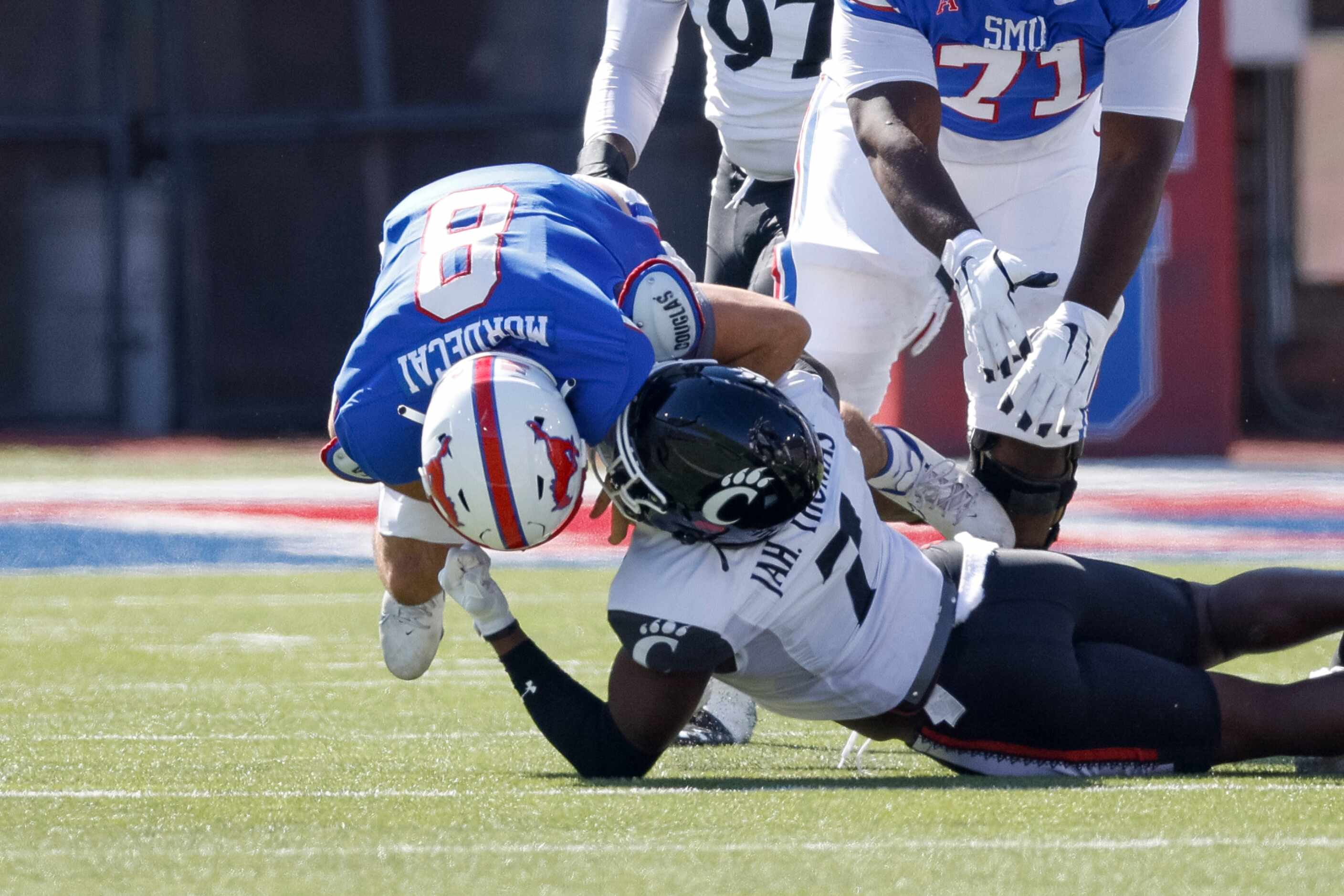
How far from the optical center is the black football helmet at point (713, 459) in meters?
3.12

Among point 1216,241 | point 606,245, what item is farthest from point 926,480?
point 1216,241

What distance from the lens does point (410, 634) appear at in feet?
12.9

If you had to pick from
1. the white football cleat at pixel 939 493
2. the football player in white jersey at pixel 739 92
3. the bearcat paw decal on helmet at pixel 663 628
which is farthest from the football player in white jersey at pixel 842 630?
the football player in white jersey at pixel 739 92

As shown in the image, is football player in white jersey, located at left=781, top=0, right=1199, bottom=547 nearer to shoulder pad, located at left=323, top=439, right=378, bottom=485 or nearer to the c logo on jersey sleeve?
the c logo on jersey sleeve

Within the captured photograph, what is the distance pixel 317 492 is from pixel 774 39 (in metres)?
5.18

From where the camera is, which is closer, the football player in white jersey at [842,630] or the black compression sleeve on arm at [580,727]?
the football player in white jersey at [842,630]

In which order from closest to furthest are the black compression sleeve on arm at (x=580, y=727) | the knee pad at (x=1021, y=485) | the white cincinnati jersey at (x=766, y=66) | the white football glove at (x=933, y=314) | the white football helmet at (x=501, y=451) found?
1. the white football helmet at (x=501, y=451)
2. the black compression sleeve on arm at (x=580, y=727)
3. the knee pad at (x=1021, y=485)
4. the white football glove at (x=933, y=314)
5. the white cincinnati jersey at (x=766, y=66)

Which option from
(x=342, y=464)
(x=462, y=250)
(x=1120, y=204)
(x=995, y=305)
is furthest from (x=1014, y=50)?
(x=342, y=464)

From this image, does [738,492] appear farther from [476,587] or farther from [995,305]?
[995,305]

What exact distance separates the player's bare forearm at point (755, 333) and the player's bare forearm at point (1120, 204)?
0.57m

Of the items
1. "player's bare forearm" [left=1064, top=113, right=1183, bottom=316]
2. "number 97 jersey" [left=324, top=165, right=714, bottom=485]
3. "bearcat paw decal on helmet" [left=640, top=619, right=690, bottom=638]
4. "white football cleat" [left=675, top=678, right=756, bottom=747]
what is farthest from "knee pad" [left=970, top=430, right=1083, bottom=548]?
"bearcat paw decal on helmet" [left=640, top=619, right=690, bottom=638]

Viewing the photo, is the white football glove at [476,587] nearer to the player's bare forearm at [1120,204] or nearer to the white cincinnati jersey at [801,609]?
the white cincinnati jersey at [801,609]

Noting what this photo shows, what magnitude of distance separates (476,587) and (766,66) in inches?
86.7

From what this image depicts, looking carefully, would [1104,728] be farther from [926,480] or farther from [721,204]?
[721,204]
